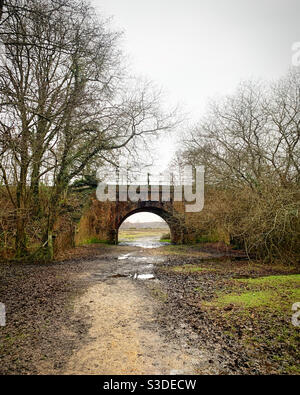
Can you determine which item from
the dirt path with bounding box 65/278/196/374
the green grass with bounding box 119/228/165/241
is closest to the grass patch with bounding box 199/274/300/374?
the dirt path with bounding box 65/278/196/374

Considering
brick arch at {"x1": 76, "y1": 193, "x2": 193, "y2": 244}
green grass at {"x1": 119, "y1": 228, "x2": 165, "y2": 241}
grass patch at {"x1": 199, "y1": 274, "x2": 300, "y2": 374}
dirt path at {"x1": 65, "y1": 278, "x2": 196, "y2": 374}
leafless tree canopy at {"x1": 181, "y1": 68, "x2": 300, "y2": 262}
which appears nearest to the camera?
dirt path at {"x1": 65, "y1": 278, "x2": 196, "y2": 374}

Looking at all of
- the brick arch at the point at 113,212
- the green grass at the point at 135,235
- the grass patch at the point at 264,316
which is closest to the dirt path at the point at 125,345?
the grass patch at the point at 264,316

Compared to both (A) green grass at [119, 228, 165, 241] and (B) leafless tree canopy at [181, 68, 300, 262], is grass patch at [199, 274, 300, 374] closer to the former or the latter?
(B) leafless tree canopy at [181, 68, 300, 262]

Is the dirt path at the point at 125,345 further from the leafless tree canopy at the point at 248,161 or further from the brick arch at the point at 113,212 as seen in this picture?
the brick arch at the point at 113,212

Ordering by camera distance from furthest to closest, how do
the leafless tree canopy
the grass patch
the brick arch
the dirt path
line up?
the brick arch
the leafless tree canopy
the grass patch
the dirt path

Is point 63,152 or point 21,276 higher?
point 63,152

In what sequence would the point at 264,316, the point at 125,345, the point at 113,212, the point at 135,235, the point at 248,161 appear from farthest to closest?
the point at 135,235 < the point at 113,212 < the point at 248,161 < the point at 264,316 < the point at 125,345

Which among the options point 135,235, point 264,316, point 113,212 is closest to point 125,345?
point 264,316

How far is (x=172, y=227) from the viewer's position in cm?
2105

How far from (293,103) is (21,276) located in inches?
534

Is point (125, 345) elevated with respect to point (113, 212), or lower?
lower

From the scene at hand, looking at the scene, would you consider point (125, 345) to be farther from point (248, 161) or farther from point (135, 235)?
point (135, 235)
